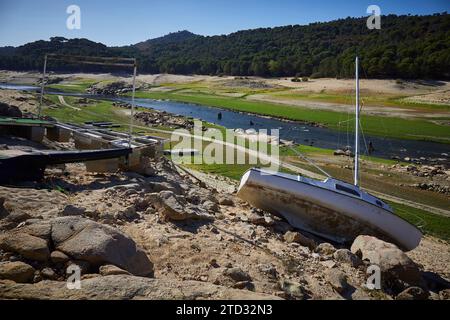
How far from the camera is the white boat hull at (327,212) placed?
15.6 meters

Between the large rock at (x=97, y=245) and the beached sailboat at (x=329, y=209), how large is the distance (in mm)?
8348

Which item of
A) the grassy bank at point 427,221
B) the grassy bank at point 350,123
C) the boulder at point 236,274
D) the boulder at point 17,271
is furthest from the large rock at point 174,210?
the grassy bank at point 350,123

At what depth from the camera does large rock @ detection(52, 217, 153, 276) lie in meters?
7.94

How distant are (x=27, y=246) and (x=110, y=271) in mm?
1820

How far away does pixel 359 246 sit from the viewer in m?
13.2

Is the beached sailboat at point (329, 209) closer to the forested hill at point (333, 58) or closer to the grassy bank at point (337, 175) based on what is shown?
the grassy bank at point (337, 175)

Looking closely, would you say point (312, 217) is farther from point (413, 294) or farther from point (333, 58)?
point (333, 58)

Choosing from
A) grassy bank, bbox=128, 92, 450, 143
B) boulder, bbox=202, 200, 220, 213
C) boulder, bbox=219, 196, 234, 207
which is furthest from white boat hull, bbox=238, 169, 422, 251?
grassy bank, bbox=128, 92, 450, 143

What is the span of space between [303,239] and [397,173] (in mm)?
20837

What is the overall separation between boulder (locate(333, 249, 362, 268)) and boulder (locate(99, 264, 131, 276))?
723cm

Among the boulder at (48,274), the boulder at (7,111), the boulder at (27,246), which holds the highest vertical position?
the boulder at (7,111)

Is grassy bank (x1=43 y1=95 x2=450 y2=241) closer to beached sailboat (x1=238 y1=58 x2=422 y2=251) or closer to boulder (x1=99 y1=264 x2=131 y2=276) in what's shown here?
beached sailboat (x1=238 y1=58 x2=422 y2=251)
